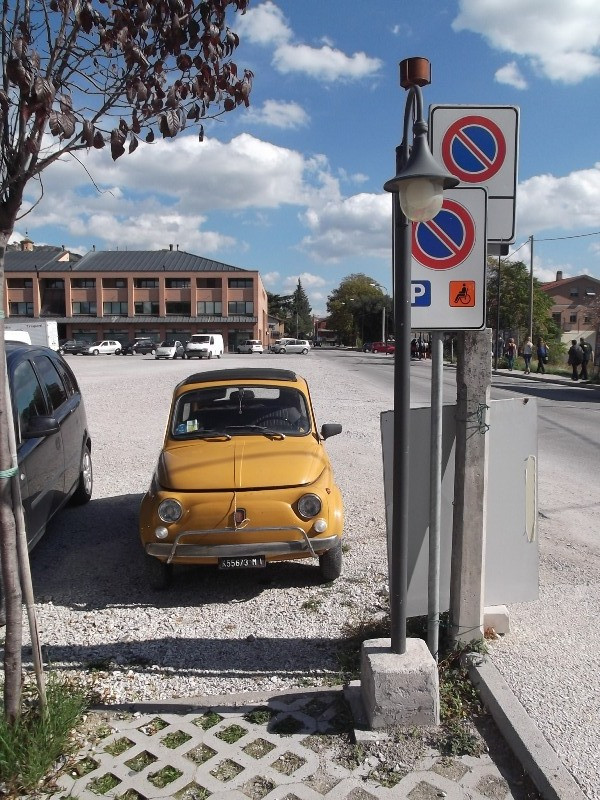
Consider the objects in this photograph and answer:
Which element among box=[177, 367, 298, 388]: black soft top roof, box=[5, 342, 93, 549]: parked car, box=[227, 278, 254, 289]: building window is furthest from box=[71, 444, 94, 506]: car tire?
box=[227, 278, 254, 289]: building window

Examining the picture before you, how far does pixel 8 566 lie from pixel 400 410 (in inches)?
73.1

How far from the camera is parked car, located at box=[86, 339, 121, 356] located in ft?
212

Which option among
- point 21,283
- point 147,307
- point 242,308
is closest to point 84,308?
point 147,307

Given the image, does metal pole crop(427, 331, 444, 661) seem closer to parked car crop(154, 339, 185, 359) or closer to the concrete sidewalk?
the concrete sidewalk

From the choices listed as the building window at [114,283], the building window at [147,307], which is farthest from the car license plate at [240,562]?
the building window at [114,283]

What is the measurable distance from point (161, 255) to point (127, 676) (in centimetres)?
8730

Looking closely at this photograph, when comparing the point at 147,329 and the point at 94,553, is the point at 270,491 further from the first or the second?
the point at 147,329

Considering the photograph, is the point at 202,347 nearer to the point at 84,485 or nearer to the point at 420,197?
the point at 84,485

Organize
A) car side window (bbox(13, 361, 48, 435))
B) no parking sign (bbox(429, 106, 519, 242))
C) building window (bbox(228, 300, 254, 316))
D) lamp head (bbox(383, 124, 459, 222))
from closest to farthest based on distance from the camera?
lamp head (bbox(383, 124, 459, 222)), no parking sign (bbox(429, 106, 519, 242)), car side window (bbox(13, 361, 48, 435)), building window (bbox(228, 300, 254, 316))

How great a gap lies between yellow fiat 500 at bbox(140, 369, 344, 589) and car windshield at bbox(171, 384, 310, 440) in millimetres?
16

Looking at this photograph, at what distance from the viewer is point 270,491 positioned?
15.3 ft

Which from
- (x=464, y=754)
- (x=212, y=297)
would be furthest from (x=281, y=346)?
(x=464, y=754)

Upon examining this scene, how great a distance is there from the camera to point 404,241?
3.07 metres

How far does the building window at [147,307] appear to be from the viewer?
8262 cm
